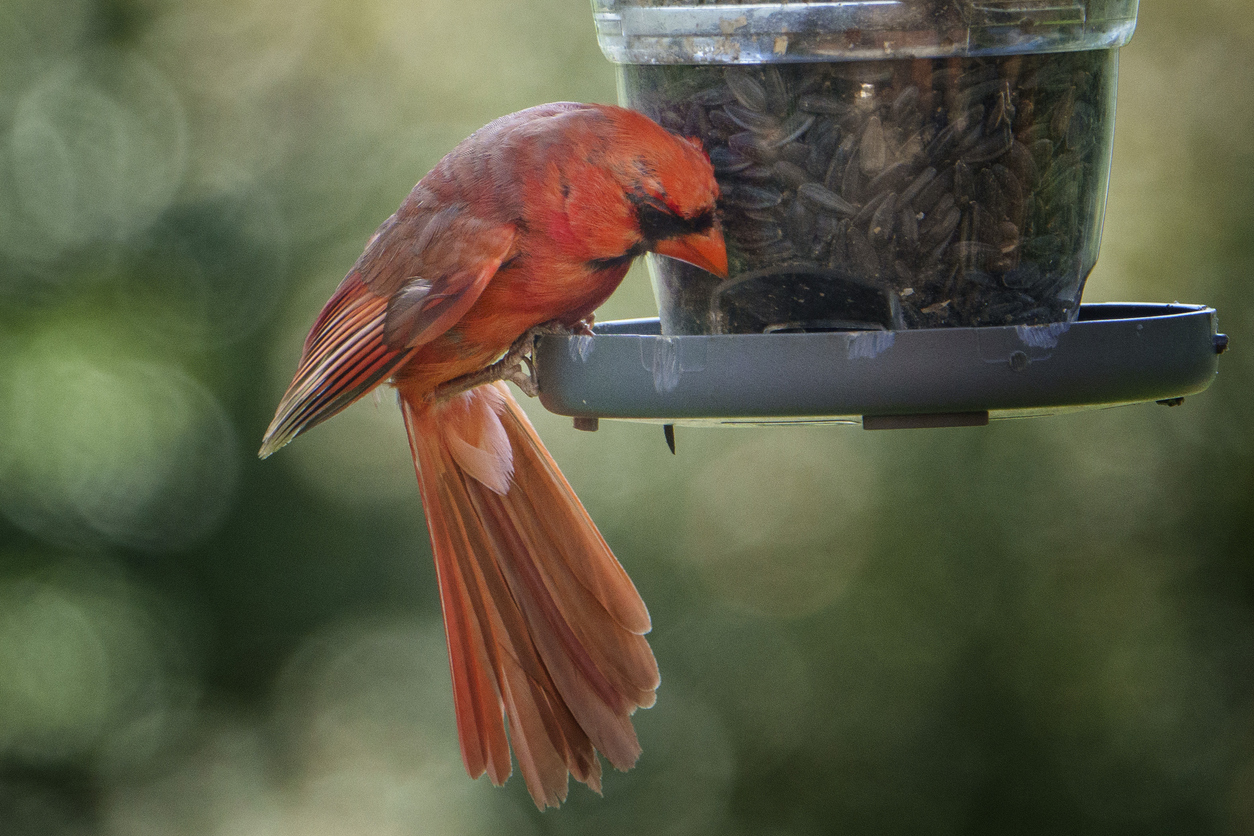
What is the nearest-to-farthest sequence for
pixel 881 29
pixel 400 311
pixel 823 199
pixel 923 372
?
pixel 923 372 < pixel 881 29 < pixel 823 199 < pixel 400 311

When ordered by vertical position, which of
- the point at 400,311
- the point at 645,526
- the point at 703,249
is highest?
the point at 703,249

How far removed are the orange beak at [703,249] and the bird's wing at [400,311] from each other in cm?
28

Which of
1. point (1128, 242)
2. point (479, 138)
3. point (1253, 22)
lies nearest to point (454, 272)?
point (479, 138)

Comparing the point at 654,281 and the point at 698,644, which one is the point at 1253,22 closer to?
the point at 698,644

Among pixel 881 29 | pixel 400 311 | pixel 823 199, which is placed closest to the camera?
pixel 881 29

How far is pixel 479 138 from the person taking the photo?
7.44 feet

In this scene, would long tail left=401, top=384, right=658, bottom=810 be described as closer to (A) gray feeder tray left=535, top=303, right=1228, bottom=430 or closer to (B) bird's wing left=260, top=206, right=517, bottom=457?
(B) bird's wing left=260, top=206, right=517, bottom=457

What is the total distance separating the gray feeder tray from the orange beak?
0.27 m

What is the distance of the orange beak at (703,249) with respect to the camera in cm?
193

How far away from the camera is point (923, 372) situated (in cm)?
159

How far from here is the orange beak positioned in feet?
6.34

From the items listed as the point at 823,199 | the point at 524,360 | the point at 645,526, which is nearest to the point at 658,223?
the point at 823,199

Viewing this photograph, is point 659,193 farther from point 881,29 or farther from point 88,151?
point 88,151

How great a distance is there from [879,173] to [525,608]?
108cm
